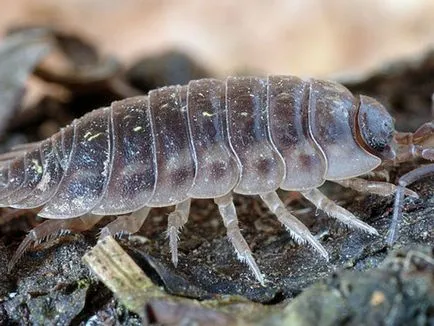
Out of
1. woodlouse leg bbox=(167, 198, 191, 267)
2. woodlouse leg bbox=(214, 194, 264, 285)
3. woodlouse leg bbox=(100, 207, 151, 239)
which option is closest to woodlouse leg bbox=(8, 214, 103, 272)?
woodlouse leg bbox=(100, 207, 151, 239)

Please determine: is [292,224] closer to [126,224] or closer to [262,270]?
[262,270]

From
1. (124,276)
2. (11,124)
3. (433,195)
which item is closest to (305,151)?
(433,195)

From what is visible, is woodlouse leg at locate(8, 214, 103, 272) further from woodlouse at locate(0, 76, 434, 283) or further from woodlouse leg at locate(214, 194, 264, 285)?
woodlouse leg at locate(214, 194, 264, 285)

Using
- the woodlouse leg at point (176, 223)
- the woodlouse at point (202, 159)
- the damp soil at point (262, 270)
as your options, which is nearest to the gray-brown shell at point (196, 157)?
the woodlouse at point (202, 159)

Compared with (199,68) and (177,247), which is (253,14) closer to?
(199,68)

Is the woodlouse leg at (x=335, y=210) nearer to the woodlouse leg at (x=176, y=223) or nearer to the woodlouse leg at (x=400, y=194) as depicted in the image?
the woodlouse leg at (x=400, y=194)

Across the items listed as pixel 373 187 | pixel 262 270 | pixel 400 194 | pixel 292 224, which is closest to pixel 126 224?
pixel 262 270
